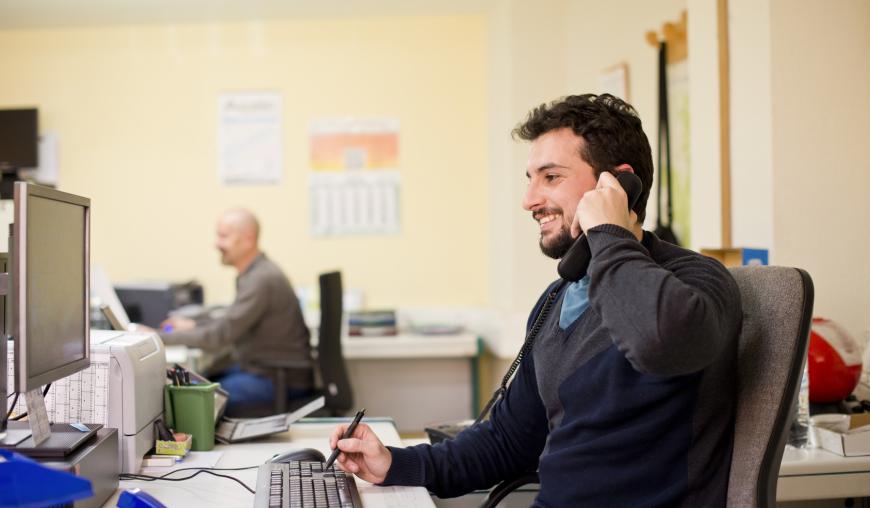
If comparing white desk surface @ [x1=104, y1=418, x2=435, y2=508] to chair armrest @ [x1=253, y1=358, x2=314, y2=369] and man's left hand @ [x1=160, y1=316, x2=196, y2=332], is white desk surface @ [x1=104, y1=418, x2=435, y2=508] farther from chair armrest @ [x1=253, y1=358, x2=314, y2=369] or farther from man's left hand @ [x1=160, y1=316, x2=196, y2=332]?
man's left hand @ [x1=160, y1=316, x2=196, y2=332]

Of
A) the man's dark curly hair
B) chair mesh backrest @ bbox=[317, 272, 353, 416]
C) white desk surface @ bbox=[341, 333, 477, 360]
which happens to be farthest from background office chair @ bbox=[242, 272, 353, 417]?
the man's dark curly hair

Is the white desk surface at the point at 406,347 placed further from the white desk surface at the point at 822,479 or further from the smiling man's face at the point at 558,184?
the smiling man's face at the point at 558,184

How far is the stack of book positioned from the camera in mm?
4297

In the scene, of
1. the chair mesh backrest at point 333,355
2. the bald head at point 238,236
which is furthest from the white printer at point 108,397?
the bald head at point 238,236

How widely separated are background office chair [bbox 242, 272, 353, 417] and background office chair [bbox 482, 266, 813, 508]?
2.41 metres

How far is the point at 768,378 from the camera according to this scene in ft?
4.17

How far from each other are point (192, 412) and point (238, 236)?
7.24 feet

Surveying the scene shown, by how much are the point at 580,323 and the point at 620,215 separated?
21cm

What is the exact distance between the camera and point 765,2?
7.22ft

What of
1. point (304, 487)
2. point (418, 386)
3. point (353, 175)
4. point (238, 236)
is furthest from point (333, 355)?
point (304, 487)

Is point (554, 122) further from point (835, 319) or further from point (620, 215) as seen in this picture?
point (835, 319)

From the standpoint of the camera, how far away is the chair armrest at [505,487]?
60.0 inches

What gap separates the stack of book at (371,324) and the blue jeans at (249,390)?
66 cm

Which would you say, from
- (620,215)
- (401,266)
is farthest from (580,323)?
(401,266)
